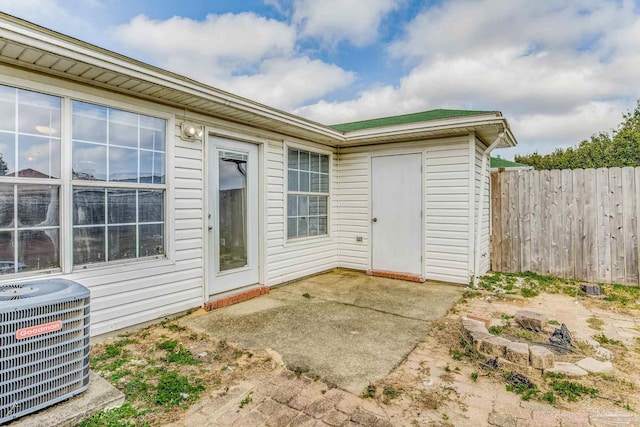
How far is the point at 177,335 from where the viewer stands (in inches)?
120

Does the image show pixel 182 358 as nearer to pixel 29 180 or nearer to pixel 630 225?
pixel 29 180

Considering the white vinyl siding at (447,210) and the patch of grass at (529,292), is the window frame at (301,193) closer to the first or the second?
the white vinyl siding at (447,210)

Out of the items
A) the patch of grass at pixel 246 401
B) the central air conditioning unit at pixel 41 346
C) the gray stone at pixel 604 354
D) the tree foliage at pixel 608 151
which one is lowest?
the patch of grass at pixel 246 401

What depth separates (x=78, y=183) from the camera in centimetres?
283

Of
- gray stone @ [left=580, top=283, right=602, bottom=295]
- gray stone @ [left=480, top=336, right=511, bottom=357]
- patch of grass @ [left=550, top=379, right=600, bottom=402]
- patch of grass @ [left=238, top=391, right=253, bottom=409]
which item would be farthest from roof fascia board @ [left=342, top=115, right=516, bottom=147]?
patch of grass @ [left=238, top=391, right=253, bottom=409]

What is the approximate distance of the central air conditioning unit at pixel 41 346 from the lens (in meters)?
1.62

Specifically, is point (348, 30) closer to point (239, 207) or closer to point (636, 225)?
point (239, 207)

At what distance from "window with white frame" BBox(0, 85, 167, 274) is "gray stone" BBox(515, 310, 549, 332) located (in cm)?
377

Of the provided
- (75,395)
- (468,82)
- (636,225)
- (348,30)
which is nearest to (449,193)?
(636,225)

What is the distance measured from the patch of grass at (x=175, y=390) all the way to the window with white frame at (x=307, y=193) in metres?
3.08

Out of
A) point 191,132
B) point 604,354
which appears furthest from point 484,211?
point 191,132

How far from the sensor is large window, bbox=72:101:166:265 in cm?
288

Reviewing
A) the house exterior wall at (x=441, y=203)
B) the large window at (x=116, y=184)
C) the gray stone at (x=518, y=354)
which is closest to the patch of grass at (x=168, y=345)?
the large window at (x=116, y=184)

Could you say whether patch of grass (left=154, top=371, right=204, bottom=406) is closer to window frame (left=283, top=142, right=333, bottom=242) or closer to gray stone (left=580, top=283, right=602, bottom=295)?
window frame (left=283, top=142, right=333, bottom=242)
